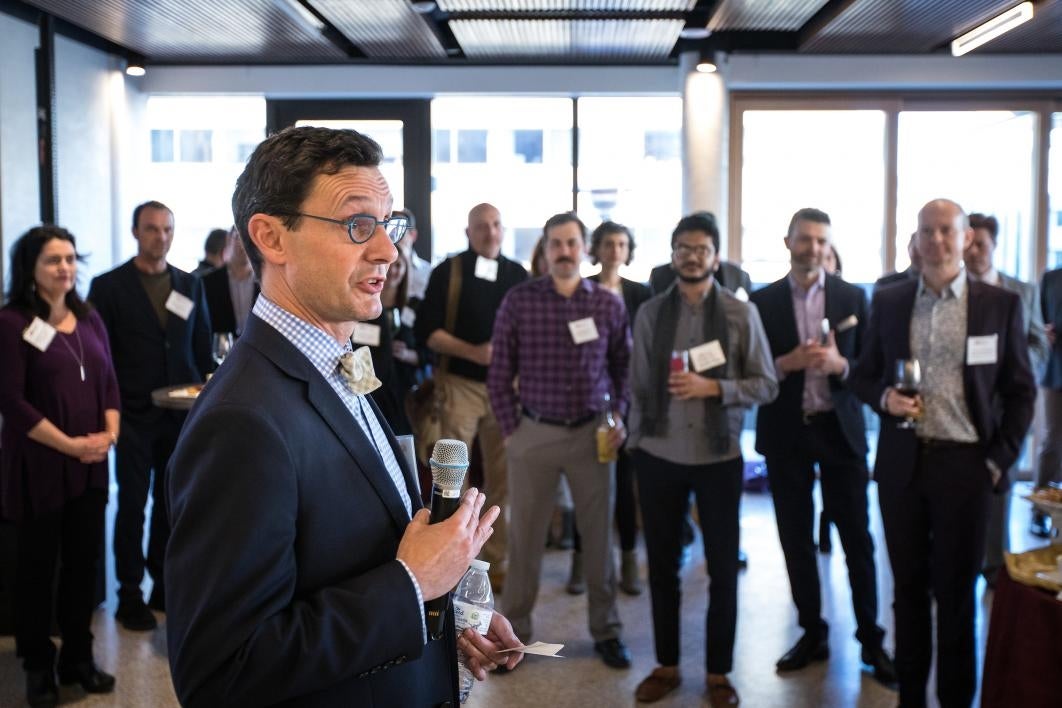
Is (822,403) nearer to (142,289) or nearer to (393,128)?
(142,289)

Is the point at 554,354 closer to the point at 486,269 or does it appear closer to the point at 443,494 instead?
the point at 486,269

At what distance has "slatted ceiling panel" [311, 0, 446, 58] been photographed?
597 centimetres

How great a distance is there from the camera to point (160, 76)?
7.74 m

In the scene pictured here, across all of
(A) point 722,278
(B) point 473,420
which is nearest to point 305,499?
(B) point 473,420

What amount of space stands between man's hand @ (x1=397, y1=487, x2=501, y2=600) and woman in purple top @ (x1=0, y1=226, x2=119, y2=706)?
8.62 ft

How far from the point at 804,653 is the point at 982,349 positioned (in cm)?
149

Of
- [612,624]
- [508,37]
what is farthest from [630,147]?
[612,624]

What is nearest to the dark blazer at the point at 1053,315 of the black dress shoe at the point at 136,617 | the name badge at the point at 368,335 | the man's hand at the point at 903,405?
the man's hand at the point at 903,405

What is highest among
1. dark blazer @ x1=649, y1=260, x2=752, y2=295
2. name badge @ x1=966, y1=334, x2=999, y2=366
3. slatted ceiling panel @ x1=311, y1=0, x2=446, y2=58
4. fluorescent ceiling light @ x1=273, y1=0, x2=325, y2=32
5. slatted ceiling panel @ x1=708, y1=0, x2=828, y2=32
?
slatted ceiling panel @ x1=708, y1=0, x2=828, y2=32

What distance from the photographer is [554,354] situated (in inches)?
153

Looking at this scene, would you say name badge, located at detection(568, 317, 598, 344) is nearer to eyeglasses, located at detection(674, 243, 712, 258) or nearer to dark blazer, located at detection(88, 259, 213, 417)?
eyeglasses, located at detection(674, 243, 712, 258)

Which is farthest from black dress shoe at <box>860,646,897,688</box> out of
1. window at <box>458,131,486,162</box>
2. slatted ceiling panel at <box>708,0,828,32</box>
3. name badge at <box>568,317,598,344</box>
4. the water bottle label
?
window at <box>458,131,486,162</box>

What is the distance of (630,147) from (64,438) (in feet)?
18.3

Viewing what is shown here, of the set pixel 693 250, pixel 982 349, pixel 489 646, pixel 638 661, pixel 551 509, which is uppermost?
pixel 693 250
